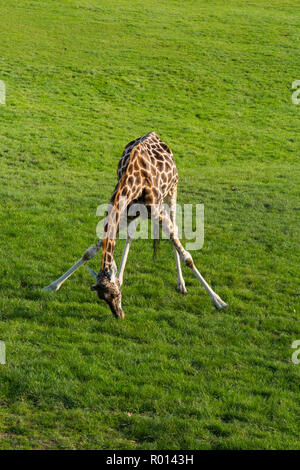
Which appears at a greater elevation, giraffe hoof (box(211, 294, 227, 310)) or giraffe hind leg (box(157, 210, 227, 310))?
giraffe hind leg (box(157, 210, 227, 310))

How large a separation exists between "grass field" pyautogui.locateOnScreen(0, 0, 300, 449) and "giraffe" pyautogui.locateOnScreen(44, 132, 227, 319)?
2.55ft

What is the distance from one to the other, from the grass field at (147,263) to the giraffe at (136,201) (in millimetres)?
777

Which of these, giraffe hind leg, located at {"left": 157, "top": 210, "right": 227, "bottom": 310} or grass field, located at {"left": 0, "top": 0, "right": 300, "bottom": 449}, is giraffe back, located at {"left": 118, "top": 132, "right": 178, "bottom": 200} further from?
grass field, located at {"left": 0, "top": 0, "right": 300, "bottom": 449}

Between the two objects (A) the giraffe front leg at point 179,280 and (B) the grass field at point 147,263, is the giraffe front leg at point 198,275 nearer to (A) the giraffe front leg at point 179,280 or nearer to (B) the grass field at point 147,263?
(B) the grass field at point 147,263

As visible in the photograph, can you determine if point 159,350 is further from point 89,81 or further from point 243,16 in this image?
point 243,16

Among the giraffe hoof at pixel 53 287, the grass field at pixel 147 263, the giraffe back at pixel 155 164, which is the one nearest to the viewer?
the grass field at pixel 147 263

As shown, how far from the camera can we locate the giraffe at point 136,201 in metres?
7.80

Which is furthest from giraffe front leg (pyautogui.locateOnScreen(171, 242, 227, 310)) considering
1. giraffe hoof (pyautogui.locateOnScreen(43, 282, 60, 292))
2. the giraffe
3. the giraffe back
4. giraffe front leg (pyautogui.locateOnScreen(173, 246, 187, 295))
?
giraffe hoof (pyautogui.locateOnScreen(43, 282, 60, 292))

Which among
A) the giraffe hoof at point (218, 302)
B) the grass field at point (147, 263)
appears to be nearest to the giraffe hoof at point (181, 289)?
the grass field at point (147, 263)

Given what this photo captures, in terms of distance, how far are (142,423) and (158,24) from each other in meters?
37.0

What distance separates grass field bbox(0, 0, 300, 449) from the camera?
7070mm

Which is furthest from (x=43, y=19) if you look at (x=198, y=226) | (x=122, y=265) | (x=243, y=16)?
(x=122, y=265)

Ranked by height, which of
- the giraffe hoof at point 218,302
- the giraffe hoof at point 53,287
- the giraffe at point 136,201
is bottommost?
the giraffe hoof at point 218,302

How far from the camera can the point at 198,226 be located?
47.0 ft
